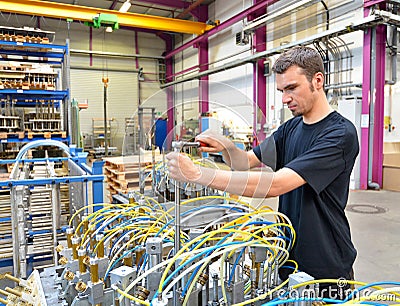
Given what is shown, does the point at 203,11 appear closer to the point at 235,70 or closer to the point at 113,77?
the point at 235,70

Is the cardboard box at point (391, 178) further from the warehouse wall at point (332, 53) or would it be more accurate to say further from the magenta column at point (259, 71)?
the magenta column at point (259, 71)

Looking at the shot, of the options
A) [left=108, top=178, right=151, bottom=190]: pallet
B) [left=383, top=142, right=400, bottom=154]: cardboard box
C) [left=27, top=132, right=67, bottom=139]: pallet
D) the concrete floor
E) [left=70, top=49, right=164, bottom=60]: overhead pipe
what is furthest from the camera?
[left=70, top=49, right=164, bottom=60]: overhead pipe

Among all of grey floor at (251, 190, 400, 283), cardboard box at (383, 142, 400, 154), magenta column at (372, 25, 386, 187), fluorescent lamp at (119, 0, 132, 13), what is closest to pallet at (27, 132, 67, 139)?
grey floor at (251, 190, 400, 283)

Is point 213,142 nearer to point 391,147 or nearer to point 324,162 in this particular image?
point 324,162

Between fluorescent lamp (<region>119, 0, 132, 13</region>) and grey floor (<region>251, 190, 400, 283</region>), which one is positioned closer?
grey floor (<region>251, 190, 400, 283</region>)

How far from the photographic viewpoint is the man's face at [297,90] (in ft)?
3.28

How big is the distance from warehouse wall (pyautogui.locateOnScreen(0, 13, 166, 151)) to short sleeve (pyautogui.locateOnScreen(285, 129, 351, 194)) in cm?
920

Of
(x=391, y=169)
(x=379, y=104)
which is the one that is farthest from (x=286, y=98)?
(x=391, y=169)

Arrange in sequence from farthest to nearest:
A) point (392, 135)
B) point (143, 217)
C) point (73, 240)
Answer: point (392, 135) < point (143, 217) < point (73, 240)

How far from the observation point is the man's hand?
28.2 inches

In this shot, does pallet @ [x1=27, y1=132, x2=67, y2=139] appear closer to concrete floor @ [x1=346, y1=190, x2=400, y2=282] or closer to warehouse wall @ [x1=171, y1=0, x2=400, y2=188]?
warehouse wall @ [x1=171, y1=0, x2=400, y2=188]

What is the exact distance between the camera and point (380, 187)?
5.20 meters

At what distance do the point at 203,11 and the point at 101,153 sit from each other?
5.18 metres

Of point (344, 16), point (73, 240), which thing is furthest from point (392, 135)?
point (73, 240)
